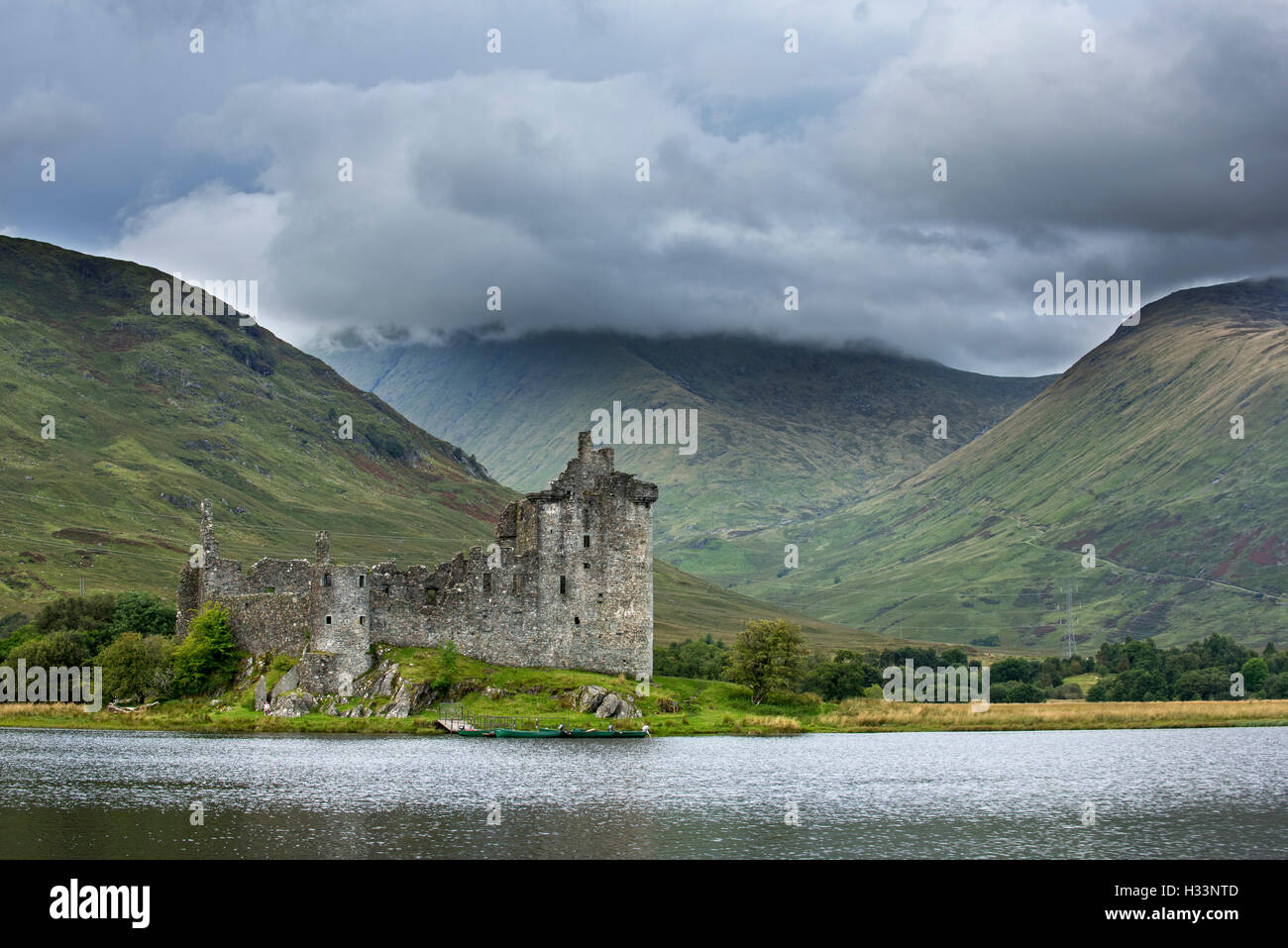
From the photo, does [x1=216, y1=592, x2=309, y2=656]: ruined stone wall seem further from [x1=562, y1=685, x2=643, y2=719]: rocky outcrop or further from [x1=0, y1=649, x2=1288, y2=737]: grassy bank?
[x1=562, y1=685, x2=643, y2=719]: rocky outcrop

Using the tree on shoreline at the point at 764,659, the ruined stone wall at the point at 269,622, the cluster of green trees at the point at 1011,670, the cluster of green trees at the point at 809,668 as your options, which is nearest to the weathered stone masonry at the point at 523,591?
the ruined stone wall at the point at 269,622

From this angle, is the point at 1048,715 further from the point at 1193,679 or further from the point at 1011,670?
the point at 1011,670

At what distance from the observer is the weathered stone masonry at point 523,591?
67.4 meters

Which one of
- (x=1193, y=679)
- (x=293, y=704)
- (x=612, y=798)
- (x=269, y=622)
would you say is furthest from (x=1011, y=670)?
(x=612, y=798)

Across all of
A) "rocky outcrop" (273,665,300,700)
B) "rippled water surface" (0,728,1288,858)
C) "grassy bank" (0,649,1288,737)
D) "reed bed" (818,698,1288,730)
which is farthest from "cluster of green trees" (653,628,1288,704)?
"rocky outcrop" (273,665,300,700)

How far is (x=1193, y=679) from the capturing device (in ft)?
349

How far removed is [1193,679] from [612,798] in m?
78.9

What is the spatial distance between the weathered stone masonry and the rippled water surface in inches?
336

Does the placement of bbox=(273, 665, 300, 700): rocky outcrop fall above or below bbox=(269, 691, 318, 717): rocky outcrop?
above

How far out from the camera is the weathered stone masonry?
221ft

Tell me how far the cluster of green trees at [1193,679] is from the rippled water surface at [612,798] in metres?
44.2
